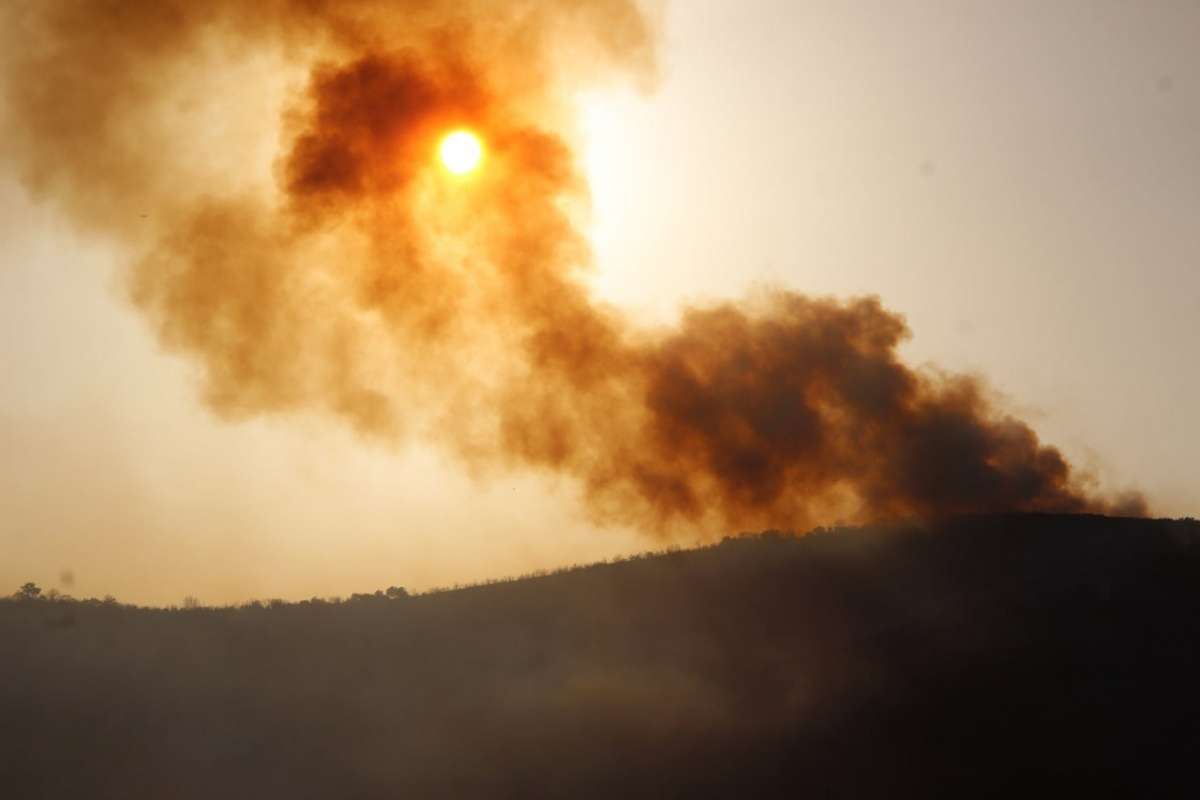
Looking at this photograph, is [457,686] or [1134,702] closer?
[1134,702]

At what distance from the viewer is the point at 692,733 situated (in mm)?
27062

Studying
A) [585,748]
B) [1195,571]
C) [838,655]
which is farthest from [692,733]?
[1195,571]

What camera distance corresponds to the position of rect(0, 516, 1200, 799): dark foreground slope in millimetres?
25469

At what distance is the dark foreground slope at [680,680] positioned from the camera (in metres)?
25.5

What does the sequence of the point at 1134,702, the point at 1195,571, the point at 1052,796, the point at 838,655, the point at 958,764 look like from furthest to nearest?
1. the point at 1195,571
2. the point at 838,655
3. the point at 1134,702
4. the point at 958,764
5. the point at 1052,796

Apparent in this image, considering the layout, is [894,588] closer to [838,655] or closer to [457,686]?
[838,655]

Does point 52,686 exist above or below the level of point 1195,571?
below

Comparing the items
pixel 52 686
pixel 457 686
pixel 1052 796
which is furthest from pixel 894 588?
pixel 52 686

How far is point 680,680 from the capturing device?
1186 inches

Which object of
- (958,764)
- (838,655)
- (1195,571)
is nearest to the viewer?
(958,764)

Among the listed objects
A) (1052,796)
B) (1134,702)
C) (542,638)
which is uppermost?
(542,638)

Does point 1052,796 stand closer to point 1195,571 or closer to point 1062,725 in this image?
point 1062,725

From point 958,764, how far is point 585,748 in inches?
372

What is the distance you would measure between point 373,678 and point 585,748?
858 centimetres
